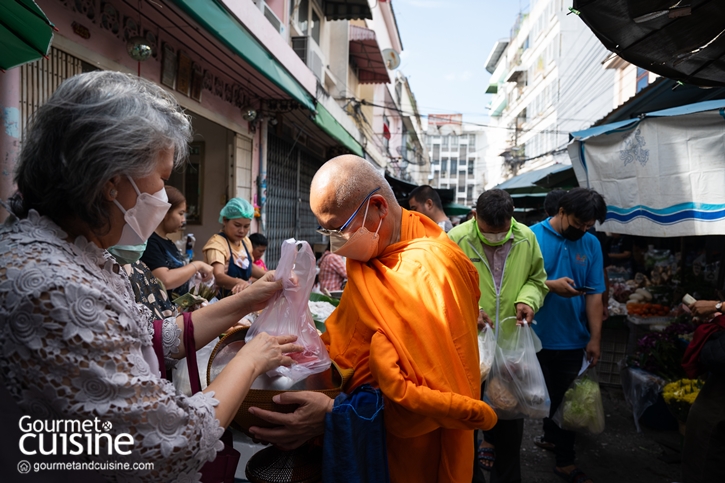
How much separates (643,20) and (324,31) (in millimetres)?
11310

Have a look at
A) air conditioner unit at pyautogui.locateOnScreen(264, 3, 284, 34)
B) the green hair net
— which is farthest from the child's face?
air conditioner unit at pyautogui.locateOnScreen(264, 3, 284, 34)

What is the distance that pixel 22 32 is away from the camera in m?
1.93

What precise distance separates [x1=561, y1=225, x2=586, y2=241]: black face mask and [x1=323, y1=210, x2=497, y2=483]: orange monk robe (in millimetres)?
2064

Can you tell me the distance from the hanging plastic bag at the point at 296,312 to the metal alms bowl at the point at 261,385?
5cm

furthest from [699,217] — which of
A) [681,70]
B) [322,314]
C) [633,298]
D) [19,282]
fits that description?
[19,282]

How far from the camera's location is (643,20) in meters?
2.37

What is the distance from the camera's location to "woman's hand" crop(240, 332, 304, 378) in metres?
1.31

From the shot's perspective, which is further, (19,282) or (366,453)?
(366,453)

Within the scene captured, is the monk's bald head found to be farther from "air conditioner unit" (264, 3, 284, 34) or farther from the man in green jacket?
"air conditioner unit" (264, 3, 284, 34)

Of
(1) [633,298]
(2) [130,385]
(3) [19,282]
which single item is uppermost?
(3) [19,282]

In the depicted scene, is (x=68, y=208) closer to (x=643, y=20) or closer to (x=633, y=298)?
(x=643, y=20)

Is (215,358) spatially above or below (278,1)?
below

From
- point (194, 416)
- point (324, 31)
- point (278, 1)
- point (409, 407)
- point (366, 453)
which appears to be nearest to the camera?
point (194, 416)

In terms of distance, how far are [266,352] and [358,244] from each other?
0.53 m
